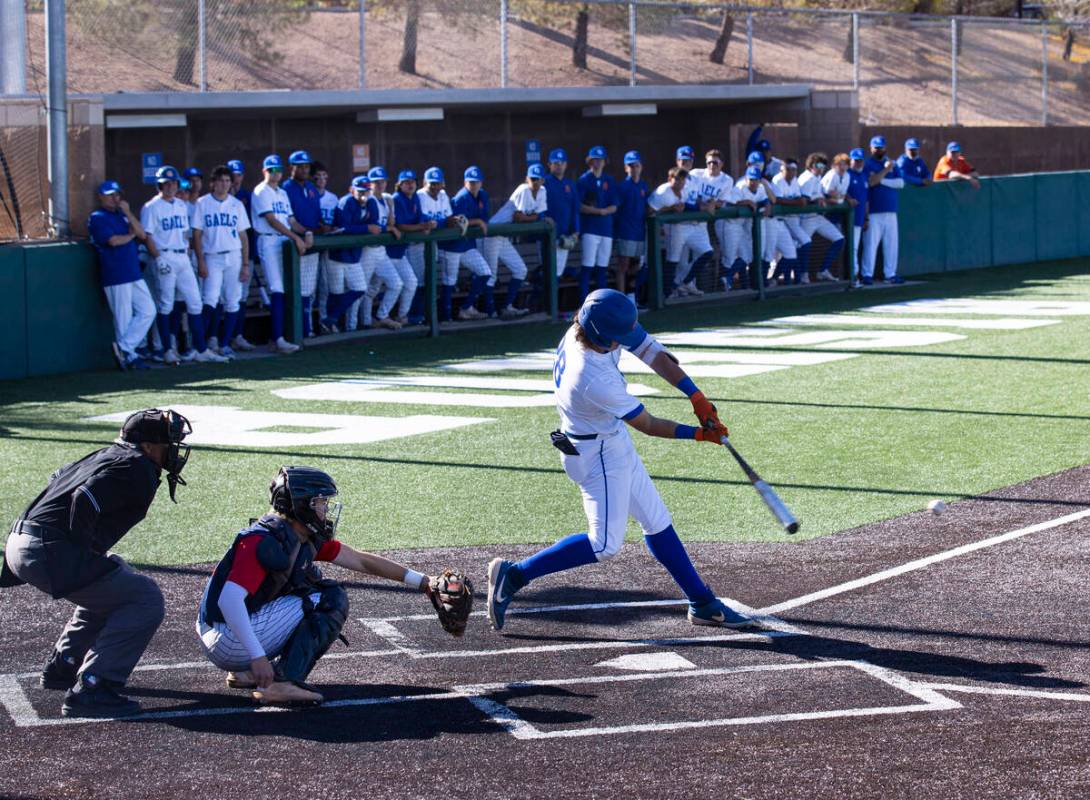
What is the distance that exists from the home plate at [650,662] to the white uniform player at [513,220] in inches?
490

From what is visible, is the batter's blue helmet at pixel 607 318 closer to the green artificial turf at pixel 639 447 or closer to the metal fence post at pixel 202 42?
the green artificial turf at pixel 639 447

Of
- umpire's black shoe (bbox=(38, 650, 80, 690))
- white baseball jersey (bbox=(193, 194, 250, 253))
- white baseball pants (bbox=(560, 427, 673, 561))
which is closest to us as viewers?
umpire's black shoe (bbox=(38, 650, 80, 690))

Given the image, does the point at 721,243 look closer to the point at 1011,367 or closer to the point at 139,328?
the point at 1011,367

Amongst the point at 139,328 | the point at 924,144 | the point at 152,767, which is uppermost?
the point at 924,144

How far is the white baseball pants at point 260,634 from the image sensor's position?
6055 mm

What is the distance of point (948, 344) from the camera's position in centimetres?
1730

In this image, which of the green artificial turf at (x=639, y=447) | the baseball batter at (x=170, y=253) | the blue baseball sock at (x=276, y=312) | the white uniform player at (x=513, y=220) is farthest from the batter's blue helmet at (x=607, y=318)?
the white uniform player at (x=513, y=220)

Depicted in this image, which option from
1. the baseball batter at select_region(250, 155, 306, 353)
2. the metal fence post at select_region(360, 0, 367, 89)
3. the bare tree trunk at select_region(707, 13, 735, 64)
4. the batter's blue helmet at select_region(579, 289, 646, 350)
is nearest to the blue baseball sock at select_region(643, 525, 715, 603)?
the batter's blue helmet at select_region(579, 289, 646, 350)

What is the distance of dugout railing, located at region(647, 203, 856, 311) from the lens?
66.9 ft

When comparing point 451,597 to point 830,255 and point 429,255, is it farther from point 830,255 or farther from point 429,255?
point 830,255

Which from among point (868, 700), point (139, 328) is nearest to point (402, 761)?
point (868, 700)

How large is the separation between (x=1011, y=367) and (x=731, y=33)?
45.1 feet

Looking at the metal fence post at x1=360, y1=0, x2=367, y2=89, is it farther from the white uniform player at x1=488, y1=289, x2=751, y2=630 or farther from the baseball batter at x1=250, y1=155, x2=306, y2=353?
the white uniform player at x1=488, y1=289, x2=751, y2=630

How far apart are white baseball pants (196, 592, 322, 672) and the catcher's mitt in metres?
0.56
